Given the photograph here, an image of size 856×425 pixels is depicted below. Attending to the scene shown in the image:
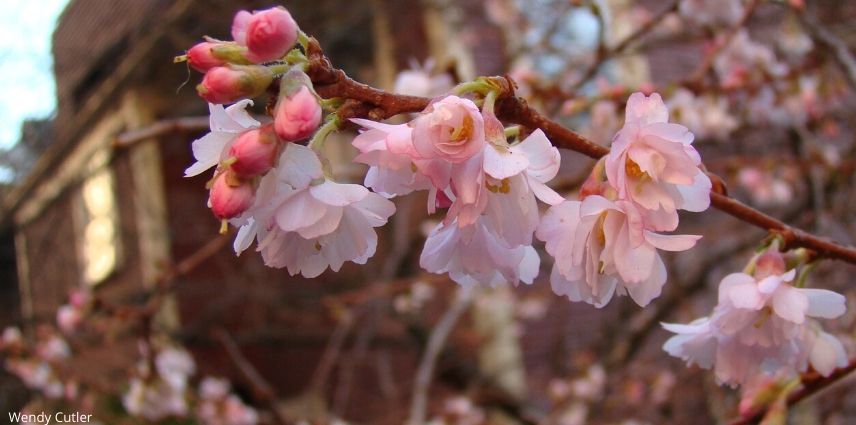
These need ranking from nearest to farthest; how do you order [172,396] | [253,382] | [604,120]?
[604,120] → [253,382] → [172,396]

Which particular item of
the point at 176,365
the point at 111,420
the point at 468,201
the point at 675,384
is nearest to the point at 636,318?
the point at 675,384

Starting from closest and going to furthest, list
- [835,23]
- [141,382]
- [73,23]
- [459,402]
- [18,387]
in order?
[141,382] < [835,23] < [459,402] < [18,387] < [73,23]

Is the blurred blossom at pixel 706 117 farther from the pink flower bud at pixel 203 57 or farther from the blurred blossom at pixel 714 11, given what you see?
the pink flower bud at pixel 203 57

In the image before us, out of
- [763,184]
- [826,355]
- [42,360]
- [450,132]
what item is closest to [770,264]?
[826,355]

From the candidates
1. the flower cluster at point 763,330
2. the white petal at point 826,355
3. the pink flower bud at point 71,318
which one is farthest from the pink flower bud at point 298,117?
the pink flower bud at point 71,318

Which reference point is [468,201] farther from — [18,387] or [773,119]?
[18,387]

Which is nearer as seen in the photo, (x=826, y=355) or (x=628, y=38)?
(x=826, y=355)

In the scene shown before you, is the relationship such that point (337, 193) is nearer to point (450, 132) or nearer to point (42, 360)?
point (450, 132)
